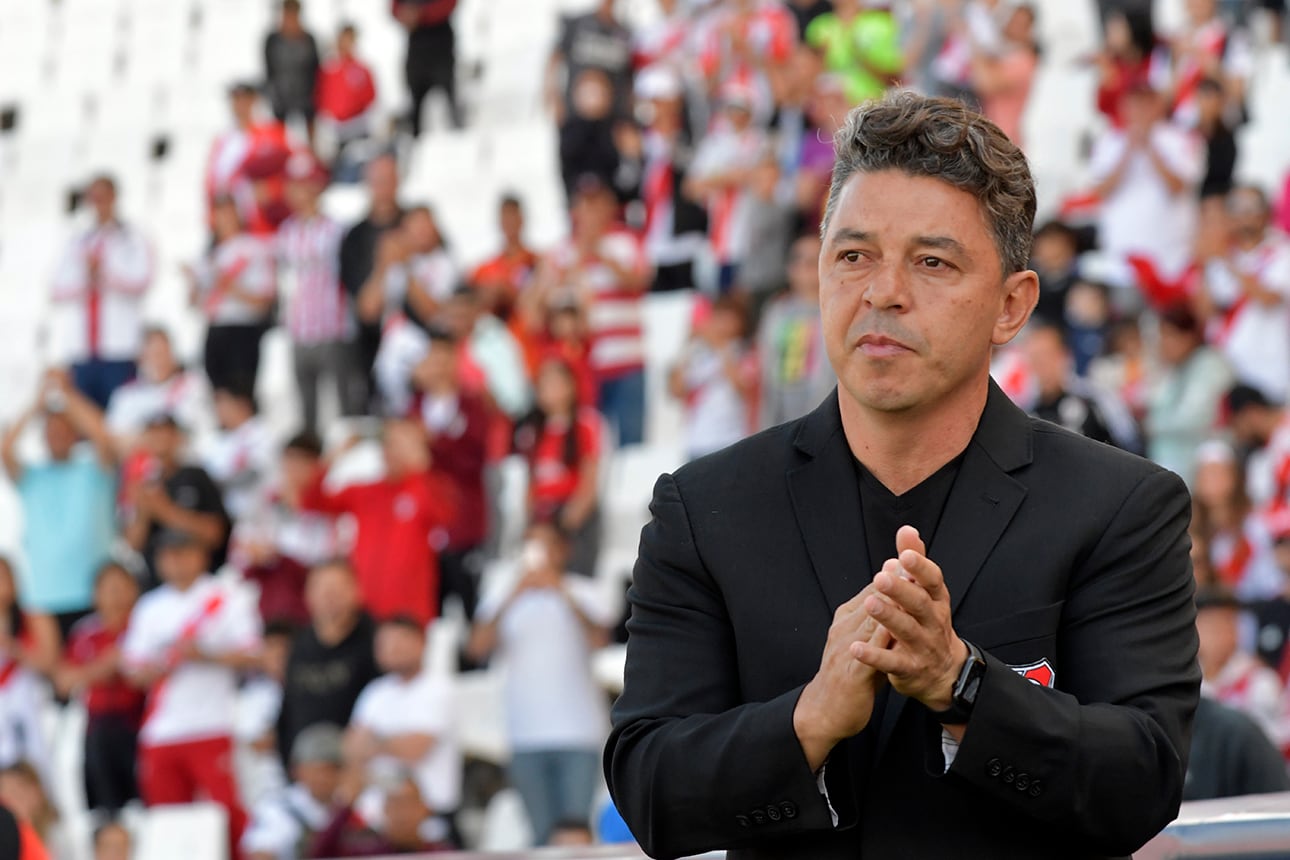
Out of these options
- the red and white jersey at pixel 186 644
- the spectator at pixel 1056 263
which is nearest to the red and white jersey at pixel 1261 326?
the spectator at pixel 1056 263

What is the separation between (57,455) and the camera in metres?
10.4

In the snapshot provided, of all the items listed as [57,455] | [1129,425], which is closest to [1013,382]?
[1129,425]

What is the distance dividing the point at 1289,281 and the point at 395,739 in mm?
3602

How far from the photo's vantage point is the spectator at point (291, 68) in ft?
46.1

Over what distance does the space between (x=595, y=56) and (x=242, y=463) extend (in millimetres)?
3331

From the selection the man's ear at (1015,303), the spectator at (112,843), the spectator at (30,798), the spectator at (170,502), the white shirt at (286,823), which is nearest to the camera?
the man's ear at (1015,303)

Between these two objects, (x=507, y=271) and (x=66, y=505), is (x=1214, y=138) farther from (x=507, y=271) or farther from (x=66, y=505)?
(x=66, y=505)

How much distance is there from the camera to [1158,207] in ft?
30.5

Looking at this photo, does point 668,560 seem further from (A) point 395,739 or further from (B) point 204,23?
(B) point 204,23

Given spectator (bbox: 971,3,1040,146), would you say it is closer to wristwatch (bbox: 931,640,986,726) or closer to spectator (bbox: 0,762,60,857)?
spectator (bbox: 0,762,60,857)

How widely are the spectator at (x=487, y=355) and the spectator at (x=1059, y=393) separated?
115 inches

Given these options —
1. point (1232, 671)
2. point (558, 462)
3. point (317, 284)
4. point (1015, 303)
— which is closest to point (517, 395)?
point (558, 462)

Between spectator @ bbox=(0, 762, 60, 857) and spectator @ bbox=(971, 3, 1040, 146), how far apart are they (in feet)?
16.2

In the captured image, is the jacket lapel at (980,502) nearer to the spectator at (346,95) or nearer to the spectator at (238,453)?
the spectator at (238,453)
